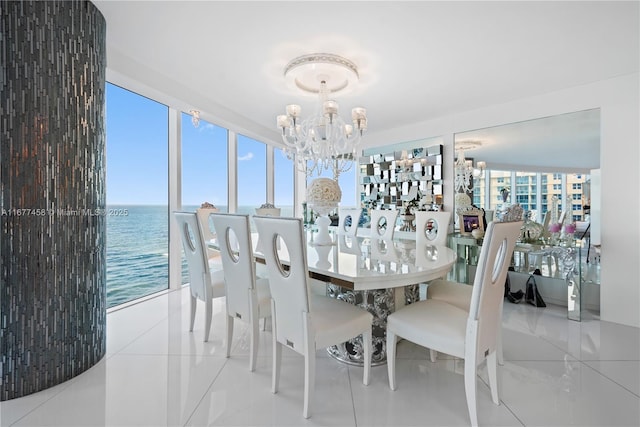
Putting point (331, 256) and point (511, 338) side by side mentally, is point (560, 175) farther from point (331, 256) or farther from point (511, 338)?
point (331, 256)

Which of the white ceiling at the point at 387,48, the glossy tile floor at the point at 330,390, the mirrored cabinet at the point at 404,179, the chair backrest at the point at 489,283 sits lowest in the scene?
Answer: the glossy tile floor at the point at 330,390

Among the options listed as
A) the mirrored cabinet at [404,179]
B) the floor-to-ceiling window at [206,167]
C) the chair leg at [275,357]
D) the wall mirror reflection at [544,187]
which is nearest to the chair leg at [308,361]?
the chair leg at [275,357]

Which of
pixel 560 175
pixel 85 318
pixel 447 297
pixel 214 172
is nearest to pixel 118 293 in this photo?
pixel 214 172

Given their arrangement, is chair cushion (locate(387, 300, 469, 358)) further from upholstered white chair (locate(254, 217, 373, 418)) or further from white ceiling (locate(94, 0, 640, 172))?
white ceiling (locate(94, 0, 640, 172))

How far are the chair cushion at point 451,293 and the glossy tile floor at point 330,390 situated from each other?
433 mm

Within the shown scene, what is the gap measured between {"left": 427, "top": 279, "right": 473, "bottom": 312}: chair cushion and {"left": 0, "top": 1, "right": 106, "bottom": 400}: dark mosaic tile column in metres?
2.32

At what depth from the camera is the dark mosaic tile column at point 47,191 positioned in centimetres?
162

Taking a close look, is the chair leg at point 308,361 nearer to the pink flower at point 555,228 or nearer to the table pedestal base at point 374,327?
the table pedestal base at point 374,327

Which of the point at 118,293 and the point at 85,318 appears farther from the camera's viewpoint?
the point at 118,293

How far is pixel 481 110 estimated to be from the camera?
3773 millimetres

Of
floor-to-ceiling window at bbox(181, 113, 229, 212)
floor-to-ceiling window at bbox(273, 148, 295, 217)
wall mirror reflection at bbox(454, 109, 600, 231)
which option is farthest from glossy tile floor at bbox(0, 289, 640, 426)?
floor-to-ceiling window at bbox(273, 148, 295, 217)

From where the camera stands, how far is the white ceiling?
191 cm

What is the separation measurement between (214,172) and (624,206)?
5072mm

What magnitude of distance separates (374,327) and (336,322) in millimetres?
581
